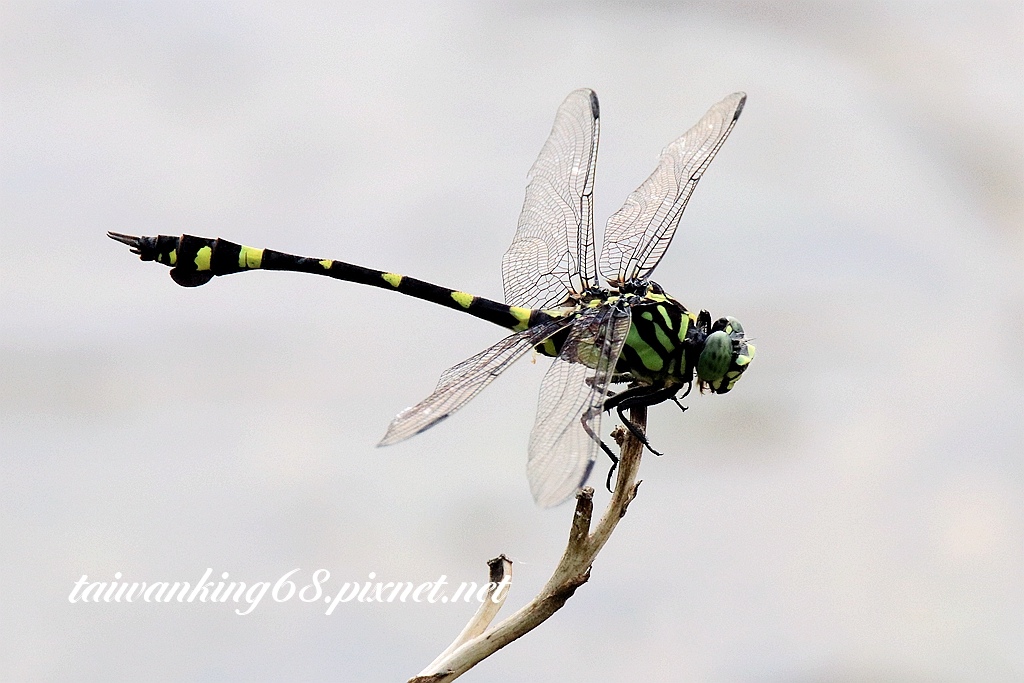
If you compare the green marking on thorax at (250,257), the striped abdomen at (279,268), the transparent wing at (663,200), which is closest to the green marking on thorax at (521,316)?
the striped abdomen at (279,268)

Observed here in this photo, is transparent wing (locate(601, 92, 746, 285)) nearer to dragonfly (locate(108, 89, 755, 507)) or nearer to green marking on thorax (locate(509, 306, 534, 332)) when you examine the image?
dragonfly (locate(108, 89, 755, 507))

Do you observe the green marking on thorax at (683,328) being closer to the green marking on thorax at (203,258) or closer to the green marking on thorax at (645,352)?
the green marking on thorax at (645,352)

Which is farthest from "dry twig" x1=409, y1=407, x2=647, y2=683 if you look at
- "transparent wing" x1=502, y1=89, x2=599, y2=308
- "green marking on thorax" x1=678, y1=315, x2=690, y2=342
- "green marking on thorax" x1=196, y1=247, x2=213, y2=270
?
"green marking on thorax" x1=196, y1=247, x2=213, y2=270

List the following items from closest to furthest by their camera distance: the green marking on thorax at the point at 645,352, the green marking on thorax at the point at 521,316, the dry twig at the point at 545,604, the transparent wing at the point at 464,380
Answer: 1. the dry twig at the point at 545,604
2. the transparent wing at the point at 464,380
3. the green marking on thorax at the point at 645,352
4. the green marking on thorax at the point at 521,316

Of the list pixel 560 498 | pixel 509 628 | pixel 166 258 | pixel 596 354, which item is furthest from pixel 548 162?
pixel 509 628

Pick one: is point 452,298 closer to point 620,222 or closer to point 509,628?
point 620,222

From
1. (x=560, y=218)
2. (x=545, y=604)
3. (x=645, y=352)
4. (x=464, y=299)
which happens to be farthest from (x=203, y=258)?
(x=545, y=604)

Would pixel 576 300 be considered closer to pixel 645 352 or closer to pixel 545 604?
pixel 645 352
